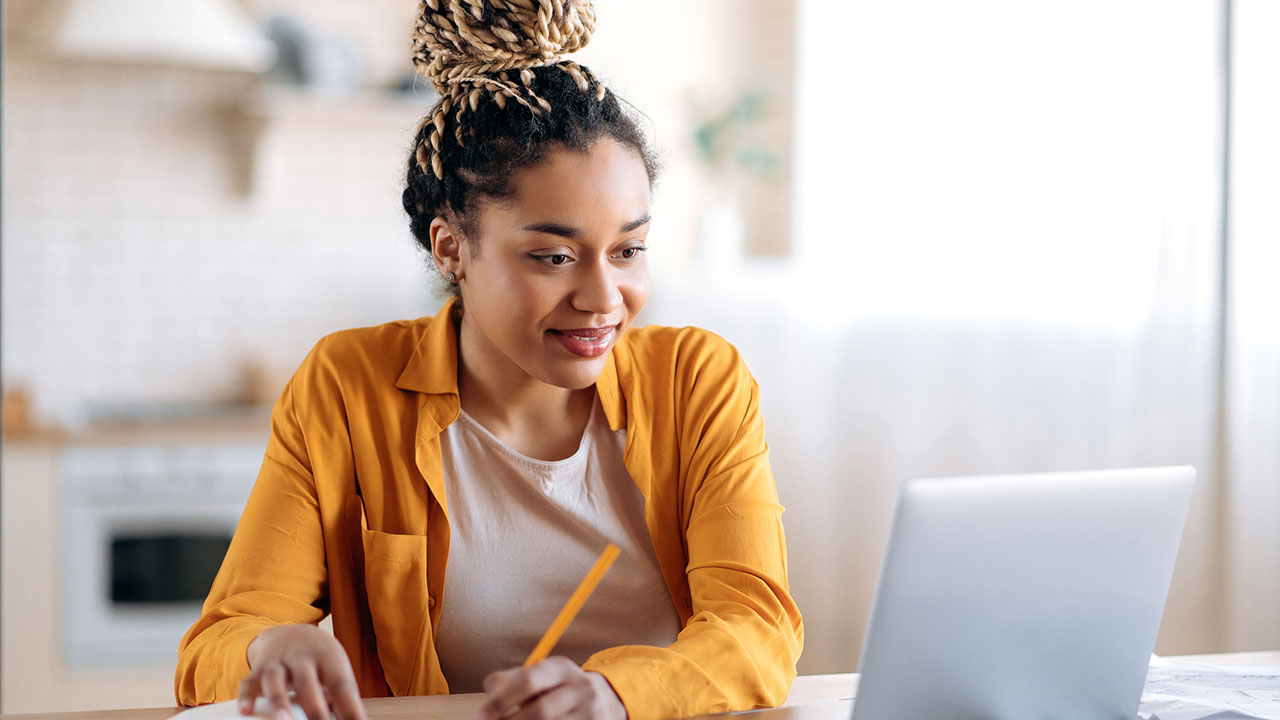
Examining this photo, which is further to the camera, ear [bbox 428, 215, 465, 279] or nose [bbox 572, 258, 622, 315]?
ear [bbox 428, 215, 465, 279]

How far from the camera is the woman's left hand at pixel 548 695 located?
2.76 ft

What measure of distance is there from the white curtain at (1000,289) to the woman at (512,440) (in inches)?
66.1

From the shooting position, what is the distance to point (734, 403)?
4.36 ft

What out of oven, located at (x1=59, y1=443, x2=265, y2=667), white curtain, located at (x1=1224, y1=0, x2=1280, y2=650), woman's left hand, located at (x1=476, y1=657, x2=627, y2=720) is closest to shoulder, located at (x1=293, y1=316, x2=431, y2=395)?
woman's left hand, located at (x1=476, y1=657, x2=627, y2=720)

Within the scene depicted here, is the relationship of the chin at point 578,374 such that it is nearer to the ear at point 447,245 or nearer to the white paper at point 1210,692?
the ear at point 447,245

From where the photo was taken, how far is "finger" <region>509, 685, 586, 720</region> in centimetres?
84

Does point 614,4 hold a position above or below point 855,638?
above

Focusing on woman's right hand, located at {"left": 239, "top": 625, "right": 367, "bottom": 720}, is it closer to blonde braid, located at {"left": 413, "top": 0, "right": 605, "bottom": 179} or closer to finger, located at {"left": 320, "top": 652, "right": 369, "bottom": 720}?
finger, located at {"left": 320, "top": 652, "right": 369, "bottom": 720}

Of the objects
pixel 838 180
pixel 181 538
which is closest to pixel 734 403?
pixel 838 180

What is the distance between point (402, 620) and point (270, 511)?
187 millimetres

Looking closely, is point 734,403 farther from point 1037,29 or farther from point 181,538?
point 181,538

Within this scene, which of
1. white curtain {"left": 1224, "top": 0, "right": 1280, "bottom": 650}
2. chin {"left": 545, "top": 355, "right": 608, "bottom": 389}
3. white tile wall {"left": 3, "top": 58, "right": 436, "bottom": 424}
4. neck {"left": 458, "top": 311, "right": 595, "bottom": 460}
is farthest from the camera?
white tile wall {"left": 3, "top": 58, "right": 436, "bottom": 424}

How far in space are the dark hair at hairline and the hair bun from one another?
0.10 feet

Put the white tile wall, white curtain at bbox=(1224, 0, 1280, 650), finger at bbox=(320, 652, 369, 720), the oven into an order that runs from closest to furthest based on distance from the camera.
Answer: finger at bbox=(320, 652, 369, 720) < white curtain at bbox=(1224, 0, 1280, 650) < the oven < the white tile wall
